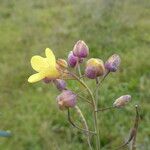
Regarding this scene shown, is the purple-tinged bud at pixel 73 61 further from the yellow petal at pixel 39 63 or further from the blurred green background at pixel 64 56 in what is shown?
the blurred green background at pixel 64 56

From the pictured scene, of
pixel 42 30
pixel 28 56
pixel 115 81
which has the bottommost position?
pixel 115 81

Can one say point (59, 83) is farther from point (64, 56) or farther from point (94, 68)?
point (64, 56)

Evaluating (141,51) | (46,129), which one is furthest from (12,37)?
(46,129)

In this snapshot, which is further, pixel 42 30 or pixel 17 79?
pixel 42 30

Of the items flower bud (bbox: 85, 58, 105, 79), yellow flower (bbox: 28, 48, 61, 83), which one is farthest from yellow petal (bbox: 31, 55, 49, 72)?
flower bud (bbox: 85, 58, 105, 79)

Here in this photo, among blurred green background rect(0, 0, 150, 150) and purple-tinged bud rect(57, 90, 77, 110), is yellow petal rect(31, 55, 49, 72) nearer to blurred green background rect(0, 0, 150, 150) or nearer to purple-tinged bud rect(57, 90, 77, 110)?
purple-tinged bud rect(57, 90, 77, 110)

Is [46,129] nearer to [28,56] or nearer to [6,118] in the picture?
[6,118]
